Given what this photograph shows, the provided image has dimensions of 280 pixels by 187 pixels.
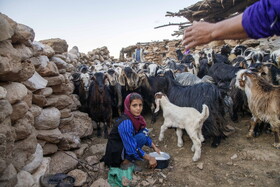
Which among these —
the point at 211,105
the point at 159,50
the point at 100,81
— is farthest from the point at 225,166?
the point at 159,50

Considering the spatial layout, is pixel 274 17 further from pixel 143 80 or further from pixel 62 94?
pixel 143 80

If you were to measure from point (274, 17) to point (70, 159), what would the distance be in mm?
3298

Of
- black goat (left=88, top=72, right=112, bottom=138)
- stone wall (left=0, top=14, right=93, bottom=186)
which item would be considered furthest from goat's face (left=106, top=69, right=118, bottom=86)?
stone wall (left=0, top=14, right=93, bottom=186)

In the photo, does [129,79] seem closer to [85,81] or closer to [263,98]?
[85,81]

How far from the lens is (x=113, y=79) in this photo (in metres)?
5.68

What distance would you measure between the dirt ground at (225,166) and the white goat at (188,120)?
211mm

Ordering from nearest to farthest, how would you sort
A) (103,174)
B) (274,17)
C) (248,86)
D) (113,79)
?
(274,17) → (103,174) → (248,86) → (113,79)

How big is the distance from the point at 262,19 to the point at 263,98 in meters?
2.89

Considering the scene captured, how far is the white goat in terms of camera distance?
3428 millimetres

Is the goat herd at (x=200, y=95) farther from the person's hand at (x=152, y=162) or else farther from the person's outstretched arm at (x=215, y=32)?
the person's outstretched arm at (x=215, y=32)

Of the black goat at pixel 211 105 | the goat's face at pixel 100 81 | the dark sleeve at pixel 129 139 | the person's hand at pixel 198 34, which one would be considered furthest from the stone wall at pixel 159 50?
the person's hand at pixel 198 34

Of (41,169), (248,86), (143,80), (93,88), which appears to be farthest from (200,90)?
(41,169)

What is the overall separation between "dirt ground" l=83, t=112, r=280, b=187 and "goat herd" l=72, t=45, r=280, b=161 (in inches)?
6.2

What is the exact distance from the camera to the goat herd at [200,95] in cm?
350
